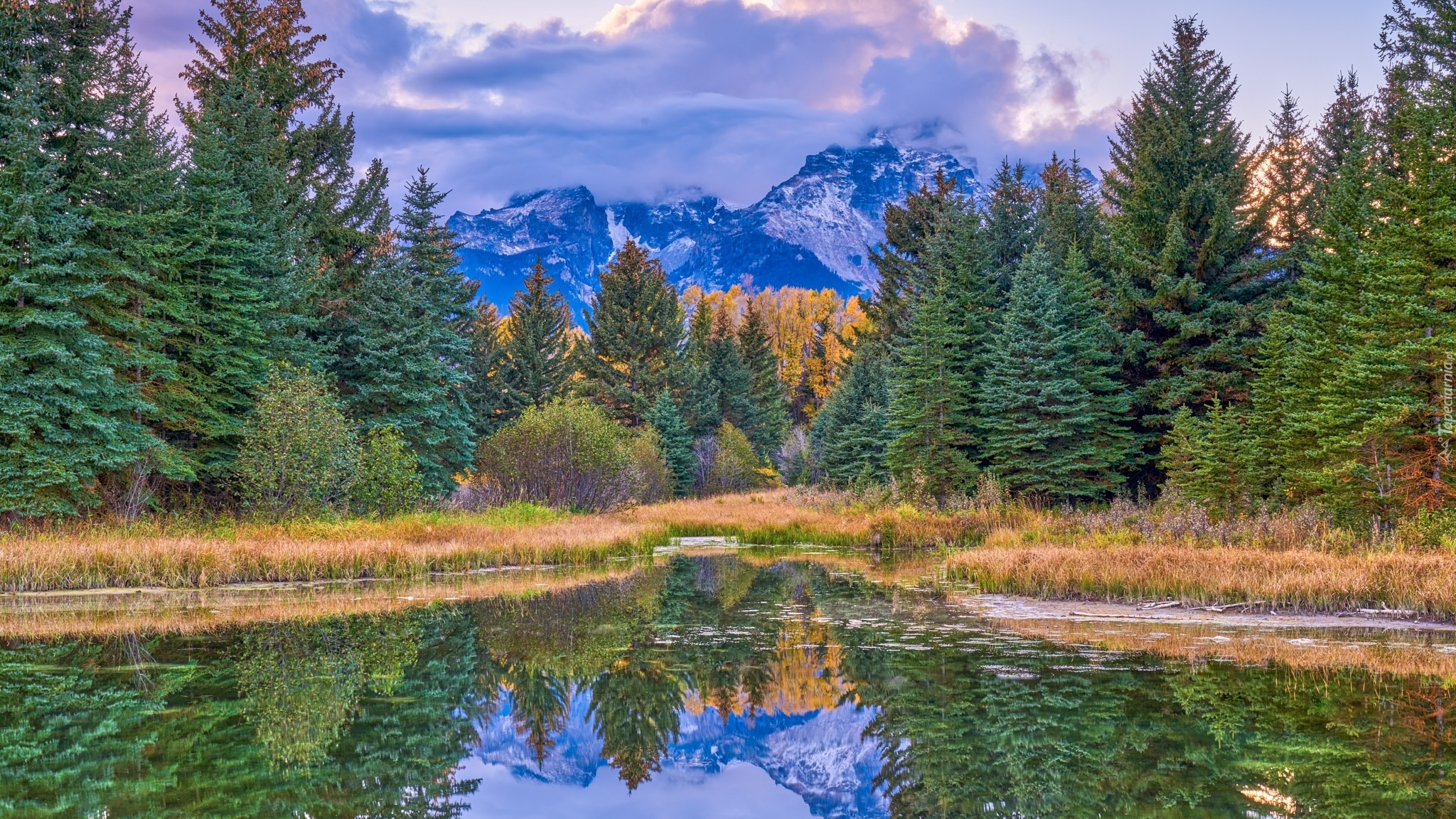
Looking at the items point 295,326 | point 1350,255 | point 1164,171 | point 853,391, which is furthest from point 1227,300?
point 295,326

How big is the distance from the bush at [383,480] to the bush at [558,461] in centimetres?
687

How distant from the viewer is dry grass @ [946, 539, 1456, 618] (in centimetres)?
1327

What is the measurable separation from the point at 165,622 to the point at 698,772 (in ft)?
32.4

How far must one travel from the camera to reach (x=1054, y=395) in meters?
30.5

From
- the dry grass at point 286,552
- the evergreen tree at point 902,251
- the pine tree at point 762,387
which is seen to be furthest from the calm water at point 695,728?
the pine tree at point 762,387

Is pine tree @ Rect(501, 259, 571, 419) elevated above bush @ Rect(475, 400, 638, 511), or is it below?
above

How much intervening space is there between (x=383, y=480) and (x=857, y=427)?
85.9 ft

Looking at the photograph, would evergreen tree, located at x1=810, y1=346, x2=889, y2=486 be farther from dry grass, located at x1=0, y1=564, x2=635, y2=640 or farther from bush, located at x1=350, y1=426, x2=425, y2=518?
dry grass, located at x1=0, y1=564, x2=635, y2=640

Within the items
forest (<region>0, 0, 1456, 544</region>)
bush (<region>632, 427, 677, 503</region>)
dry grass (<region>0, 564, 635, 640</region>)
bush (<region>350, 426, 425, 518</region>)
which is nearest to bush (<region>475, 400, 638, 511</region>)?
forest (<region>0, 0, 1456, 544</region>)

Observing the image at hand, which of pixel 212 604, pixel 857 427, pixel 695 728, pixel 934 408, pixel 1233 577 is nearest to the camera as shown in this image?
pixel 695 728

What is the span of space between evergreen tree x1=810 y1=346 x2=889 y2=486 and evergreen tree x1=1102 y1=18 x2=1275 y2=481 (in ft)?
41.1

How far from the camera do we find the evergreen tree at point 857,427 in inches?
1768

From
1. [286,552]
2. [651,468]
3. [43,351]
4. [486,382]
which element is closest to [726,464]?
[651,468]

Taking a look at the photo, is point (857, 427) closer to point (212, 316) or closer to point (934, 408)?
point (934, 408)
